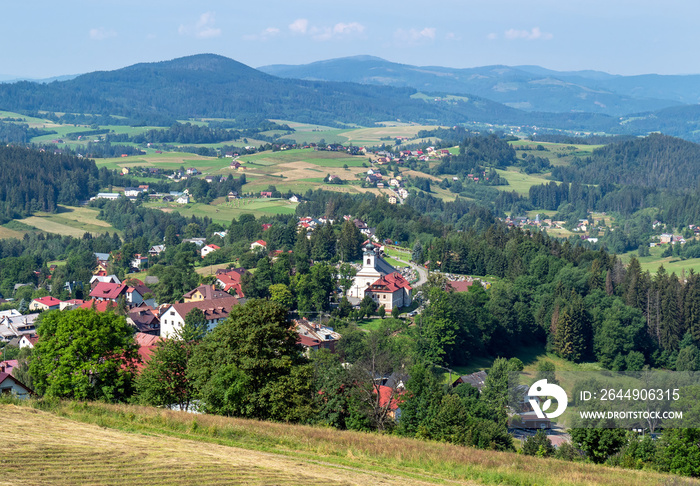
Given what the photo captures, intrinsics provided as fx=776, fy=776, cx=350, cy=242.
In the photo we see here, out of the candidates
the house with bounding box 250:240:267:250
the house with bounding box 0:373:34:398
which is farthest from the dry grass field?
the house with bounding box 0:373:34:398

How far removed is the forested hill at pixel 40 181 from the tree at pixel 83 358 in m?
115

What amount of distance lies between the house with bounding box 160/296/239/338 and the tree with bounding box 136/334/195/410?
3321 cm

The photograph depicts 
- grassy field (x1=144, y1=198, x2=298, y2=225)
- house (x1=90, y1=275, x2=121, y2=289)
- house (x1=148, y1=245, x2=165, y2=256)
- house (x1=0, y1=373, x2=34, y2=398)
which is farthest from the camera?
grassy field (x1=144, y1=198, x2=298, y2=225)

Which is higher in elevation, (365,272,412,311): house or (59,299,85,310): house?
(365,272,412,311): house

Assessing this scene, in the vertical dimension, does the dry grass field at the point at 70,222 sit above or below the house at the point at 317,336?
below

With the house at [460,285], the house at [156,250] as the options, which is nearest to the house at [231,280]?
the house at [460,285]

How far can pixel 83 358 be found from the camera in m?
31.8

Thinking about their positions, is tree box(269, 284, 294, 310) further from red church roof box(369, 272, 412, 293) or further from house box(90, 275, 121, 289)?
house box(90, 275, 121, 289)

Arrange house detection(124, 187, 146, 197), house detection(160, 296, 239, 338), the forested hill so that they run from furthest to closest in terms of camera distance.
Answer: house detection(124, 187, 146, 197) → the forested hill → house detection(160, 296, 239, 338)

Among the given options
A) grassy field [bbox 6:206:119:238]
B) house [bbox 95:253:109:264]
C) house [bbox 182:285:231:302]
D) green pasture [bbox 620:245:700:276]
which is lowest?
green pasture [bbox 620:245:700:276]

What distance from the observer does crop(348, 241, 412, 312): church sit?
236 ft

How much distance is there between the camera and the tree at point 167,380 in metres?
30.1

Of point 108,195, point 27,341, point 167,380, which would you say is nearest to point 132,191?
point 108,195

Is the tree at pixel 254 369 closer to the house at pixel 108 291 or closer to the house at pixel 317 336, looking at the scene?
the house at pixel 317 336
